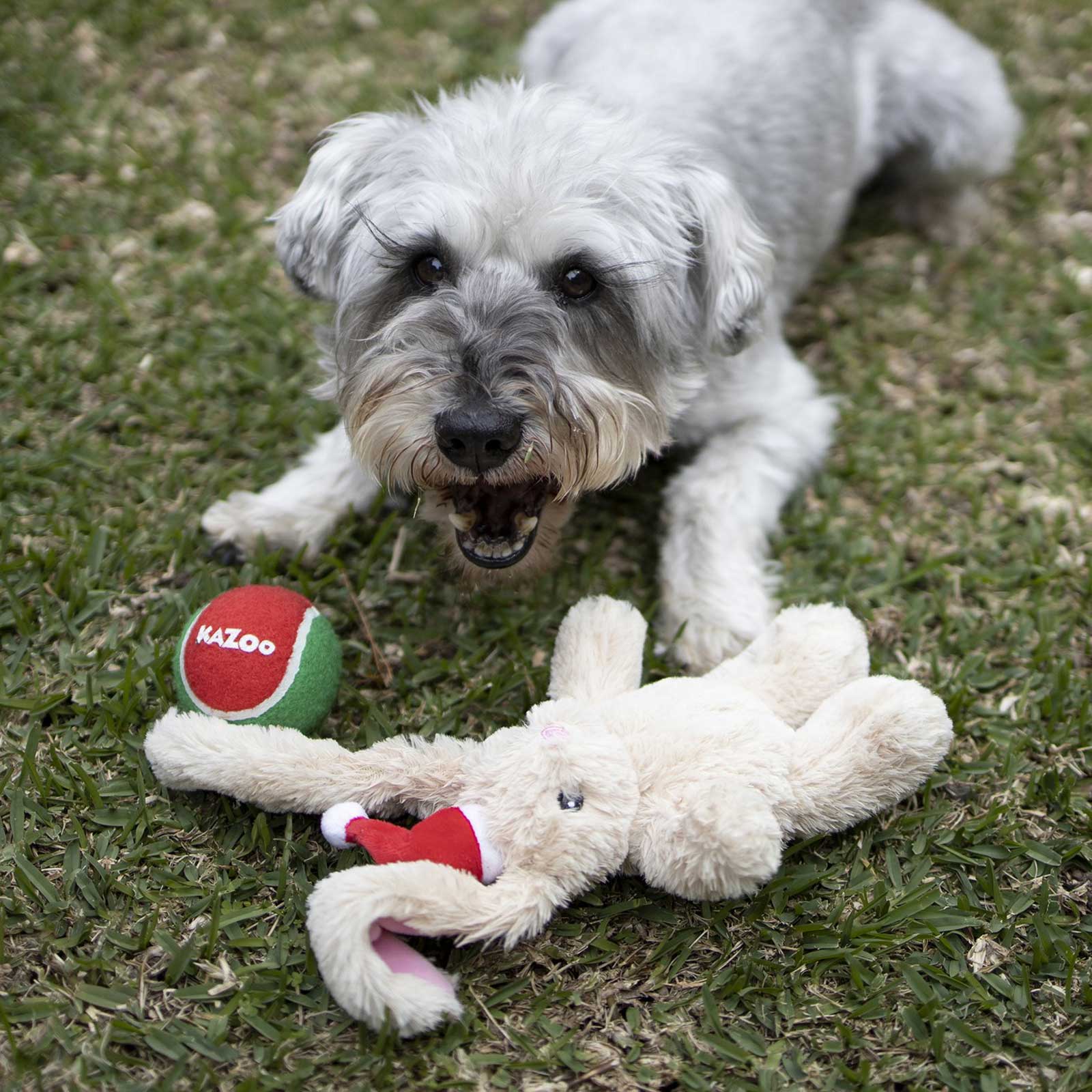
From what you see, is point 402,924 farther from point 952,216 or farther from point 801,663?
point 952,216

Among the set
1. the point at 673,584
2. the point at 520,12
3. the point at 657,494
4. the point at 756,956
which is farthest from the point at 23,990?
the point at 520,12

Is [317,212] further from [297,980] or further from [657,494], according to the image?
[297,980]

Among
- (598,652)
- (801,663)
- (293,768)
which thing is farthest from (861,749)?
(293,768)

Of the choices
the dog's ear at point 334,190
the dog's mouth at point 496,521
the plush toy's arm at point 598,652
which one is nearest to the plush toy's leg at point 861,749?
the plush toy's arm at point 598,652

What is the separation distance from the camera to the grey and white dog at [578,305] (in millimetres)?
2996

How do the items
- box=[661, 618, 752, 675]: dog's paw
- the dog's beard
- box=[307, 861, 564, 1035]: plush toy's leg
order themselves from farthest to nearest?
box=[661, 618, 752, 675]: dog's paw, the dog's beard, box=[307, 861, 564, 1035]: plush toy's leg

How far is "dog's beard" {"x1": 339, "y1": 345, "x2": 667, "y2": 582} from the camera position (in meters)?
2.92

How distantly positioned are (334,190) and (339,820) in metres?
1.98

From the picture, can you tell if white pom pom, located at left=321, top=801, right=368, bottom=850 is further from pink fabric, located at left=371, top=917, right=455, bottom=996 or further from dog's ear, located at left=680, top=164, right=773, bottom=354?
dog's ear, located at left=680, top=164, right=773, bottom=354

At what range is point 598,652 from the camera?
298cm

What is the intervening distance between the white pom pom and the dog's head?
0.93 meters

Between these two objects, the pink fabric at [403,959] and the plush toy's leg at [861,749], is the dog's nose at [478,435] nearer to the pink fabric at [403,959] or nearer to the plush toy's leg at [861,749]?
the plush toy's leg at [861,749]

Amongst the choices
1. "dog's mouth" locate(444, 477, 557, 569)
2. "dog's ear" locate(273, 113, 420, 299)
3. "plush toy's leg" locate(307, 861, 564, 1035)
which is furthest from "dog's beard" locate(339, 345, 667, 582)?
"plush toy's leg" locate(307, 861, 564, 1035)

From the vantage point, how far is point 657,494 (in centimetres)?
406
